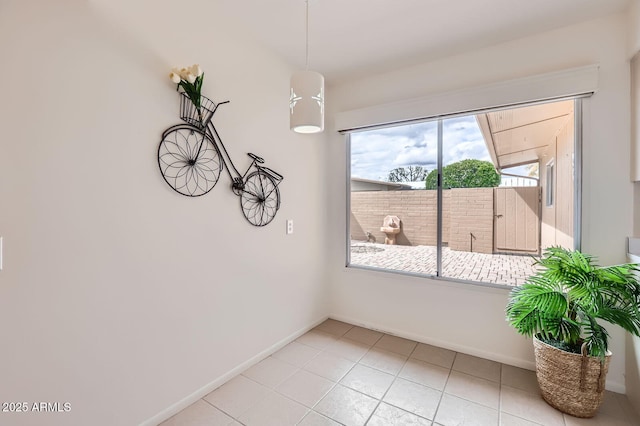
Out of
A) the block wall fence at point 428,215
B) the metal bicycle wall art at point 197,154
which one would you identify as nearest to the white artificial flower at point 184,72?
the metal bicycle wall art at point 197,154

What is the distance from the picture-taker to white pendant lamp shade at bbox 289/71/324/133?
1.48 meters

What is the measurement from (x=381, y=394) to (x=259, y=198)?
1657 mm

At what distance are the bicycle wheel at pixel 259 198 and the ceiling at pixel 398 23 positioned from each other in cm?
110

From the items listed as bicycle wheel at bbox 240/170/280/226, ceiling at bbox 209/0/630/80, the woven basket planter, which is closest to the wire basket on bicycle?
bicycle wheel at bbox 240/170/280/226

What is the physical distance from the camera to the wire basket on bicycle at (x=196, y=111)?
1735 millimetres

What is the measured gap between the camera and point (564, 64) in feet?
6.60

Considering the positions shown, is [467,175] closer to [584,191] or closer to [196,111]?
[584,191]

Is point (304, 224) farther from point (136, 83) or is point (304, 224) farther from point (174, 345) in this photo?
point (136, 83)

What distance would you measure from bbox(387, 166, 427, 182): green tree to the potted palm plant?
117cm

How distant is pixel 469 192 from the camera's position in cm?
244

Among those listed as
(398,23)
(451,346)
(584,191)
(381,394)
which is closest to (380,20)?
(398,23)

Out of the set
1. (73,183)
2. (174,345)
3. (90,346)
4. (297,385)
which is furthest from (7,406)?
(297,385)

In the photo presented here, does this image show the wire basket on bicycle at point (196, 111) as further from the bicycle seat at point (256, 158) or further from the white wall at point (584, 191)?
the white wall at point (584, 191)

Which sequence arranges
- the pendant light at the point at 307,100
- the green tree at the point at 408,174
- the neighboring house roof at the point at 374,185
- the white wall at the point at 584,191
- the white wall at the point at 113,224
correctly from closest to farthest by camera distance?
the white wall at the point at 113,224, the pendant light at the point at 307,100, the white wall at the point at 584,191, the green tree at the point at 408,174, the neighboring house roof at the point at 374,185
